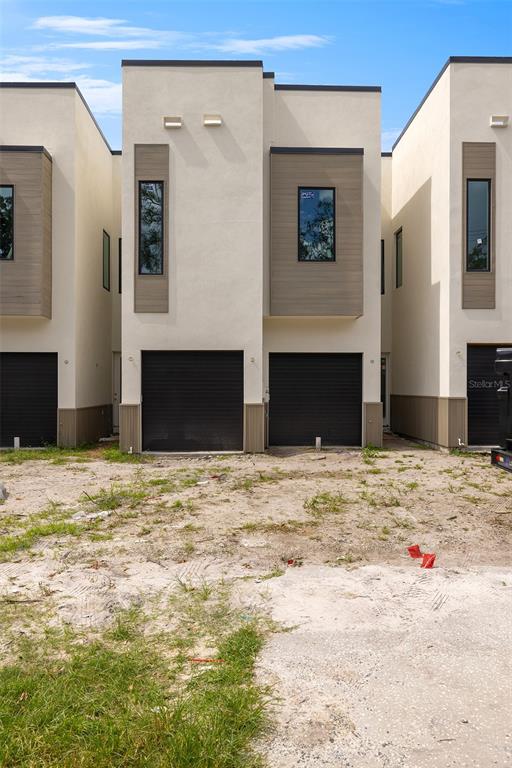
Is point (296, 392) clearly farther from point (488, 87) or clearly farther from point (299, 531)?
point (488, 87)

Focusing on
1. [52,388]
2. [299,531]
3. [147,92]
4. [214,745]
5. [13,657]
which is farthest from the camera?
[52,388]

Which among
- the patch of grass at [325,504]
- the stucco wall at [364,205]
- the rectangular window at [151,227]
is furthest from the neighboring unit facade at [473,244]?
the rectangular window at [151,227]

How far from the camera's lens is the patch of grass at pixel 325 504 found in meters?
8.61

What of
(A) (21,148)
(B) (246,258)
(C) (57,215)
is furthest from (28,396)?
(B) (246,258)

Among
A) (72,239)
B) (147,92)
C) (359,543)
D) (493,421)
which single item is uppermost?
(147,92)

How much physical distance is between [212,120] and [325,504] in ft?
35.2

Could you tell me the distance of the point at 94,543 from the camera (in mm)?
6922

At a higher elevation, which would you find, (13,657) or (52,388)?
(52,388)

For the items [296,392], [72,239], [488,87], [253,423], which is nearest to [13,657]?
[253,423]

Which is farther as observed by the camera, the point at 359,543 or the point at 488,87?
the point at 488,87

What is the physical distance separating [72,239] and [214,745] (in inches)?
585

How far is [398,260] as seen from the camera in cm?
1961

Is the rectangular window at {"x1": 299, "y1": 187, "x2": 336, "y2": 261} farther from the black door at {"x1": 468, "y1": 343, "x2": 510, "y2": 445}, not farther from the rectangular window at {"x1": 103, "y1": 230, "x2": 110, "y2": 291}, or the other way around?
the rectangular window at {"x1": 103, "y1": 230, "x2": 110, "y2": 291}

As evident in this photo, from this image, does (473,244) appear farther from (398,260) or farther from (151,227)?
(151,227)
